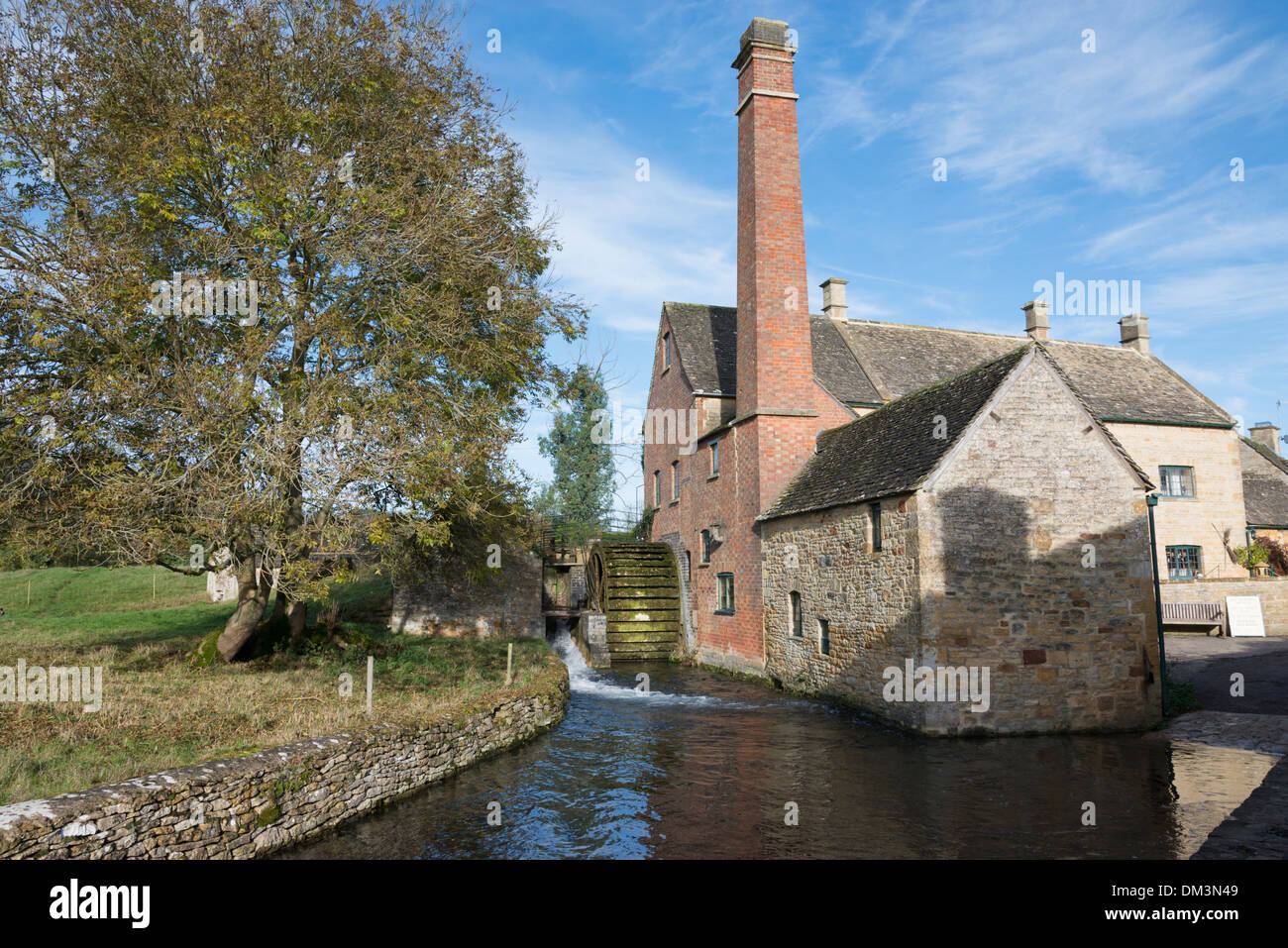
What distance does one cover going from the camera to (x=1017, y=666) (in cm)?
1149

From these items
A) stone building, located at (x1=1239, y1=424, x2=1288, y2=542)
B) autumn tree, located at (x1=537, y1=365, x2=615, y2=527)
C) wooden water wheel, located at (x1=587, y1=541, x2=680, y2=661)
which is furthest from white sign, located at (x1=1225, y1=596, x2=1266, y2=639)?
autumn tree, located at (x1=537, y1=365, x2=615, y2=527)

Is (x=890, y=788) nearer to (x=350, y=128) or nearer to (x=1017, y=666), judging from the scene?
(x=1017, y=666)

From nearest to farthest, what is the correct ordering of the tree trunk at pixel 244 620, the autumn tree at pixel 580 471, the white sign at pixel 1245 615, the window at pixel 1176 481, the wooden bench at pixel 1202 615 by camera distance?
the tree trunk at pixel 244 620
the white sign at pixel 1245 615
the wooden bench at pixel 1202 615
the window at pixel 1176 481
the autumn tree at pixel 580 471

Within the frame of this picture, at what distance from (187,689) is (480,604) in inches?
440

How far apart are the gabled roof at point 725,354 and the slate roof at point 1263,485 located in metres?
15.5

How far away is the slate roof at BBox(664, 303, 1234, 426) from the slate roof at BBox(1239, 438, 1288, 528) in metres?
3.59

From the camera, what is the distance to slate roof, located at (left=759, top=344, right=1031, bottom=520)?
12156 mm

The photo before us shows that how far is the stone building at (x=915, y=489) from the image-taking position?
38.0 feet

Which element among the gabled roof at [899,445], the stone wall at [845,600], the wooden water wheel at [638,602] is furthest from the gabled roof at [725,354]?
the stone wall at [845,600]

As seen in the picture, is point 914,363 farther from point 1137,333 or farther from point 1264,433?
point 1264,433

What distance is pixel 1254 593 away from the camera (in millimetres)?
22141

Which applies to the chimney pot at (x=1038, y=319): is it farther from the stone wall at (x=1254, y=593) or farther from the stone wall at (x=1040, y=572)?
the stone wall at (x=1040, y=572)

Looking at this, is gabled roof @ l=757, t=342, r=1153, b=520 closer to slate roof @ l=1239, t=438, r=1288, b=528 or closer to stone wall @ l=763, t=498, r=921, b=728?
stone wall @ l=763, t=498, r=921, b=728
